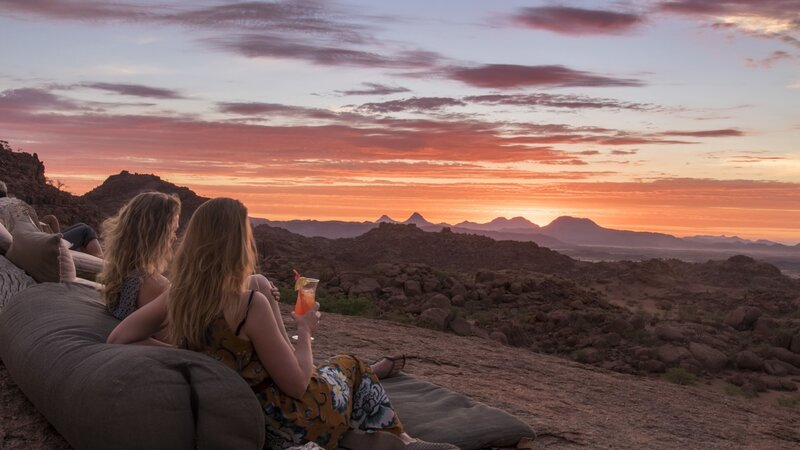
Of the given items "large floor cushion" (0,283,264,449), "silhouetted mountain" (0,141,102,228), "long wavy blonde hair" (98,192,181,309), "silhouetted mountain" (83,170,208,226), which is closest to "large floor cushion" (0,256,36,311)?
"long wavy blonde hair" (98,192,181,309)

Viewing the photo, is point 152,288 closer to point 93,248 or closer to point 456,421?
point 456,421

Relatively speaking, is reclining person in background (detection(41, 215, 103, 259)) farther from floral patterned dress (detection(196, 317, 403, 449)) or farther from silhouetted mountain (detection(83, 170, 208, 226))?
silhouetted mountain (detection(83, 170, 208, 226))

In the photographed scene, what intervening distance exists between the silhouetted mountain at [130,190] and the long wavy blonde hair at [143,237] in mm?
25785

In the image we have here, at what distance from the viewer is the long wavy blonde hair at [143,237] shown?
4.53 metres

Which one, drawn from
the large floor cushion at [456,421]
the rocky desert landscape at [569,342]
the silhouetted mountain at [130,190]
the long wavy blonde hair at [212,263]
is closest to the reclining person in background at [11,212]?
the rocky desert landscape at [569,342]

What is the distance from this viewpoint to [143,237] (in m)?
4.53

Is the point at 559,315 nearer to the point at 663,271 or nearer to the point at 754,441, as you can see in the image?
the point at 754,441

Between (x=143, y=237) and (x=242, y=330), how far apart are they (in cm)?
116

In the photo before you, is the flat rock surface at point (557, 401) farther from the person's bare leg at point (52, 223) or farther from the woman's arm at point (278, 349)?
the person's bare leg at point (52, 223)

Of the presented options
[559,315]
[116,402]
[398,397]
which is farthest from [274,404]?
[559,315]

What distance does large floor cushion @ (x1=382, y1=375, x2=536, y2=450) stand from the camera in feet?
16.6

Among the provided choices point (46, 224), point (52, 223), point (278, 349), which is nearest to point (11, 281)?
point (46, 224)

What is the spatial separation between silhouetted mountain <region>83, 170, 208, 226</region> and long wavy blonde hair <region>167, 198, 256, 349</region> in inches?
1055

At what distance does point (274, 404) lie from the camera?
395cm
